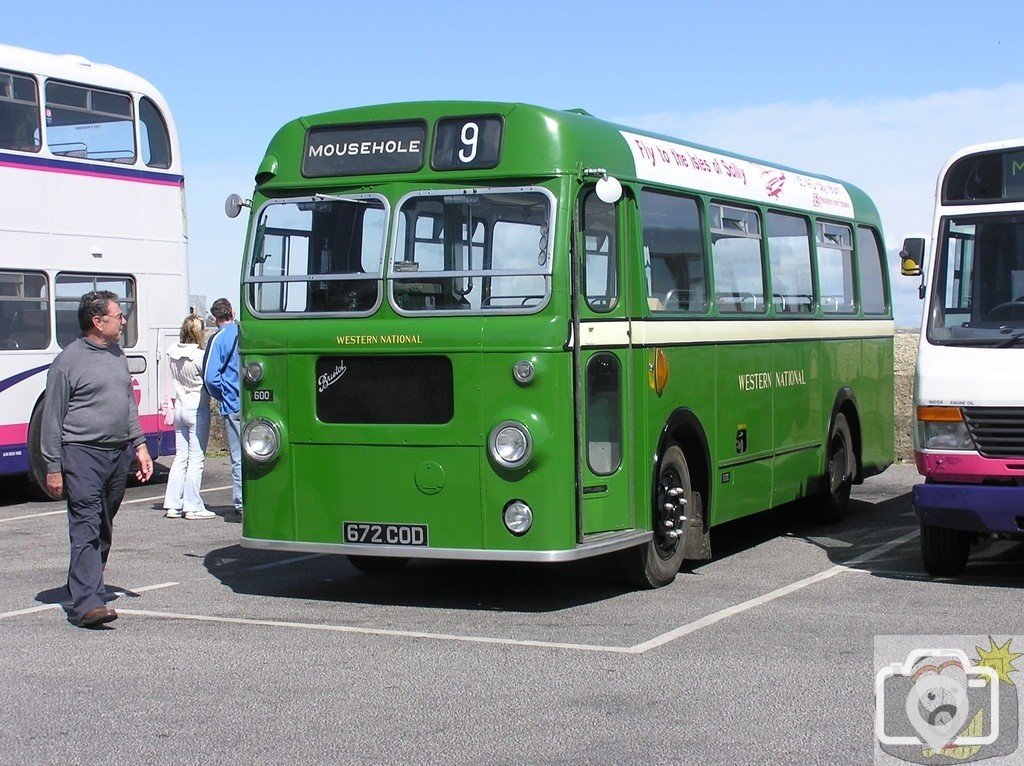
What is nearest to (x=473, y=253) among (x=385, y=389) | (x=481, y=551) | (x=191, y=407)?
(x=385, y=389)

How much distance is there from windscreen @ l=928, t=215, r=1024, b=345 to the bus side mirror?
0.94 ft

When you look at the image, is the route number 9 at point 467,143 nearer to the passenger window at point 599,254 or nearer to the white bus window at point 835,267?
the passenger window at point 599,254

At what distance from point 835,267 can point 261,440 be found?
21.1 ft

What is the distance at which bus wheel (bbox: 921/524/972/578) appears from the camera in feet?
34.4

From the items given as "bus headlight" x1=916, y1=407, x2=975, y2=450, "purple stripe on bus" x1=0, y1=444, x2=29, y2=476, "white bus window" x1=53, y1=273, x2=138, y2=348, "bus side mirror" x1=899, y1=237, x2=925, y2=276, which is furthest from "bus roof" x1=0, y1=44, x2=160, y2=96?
"bus headlight" x1=916, y1=407, x2=975, y2=450

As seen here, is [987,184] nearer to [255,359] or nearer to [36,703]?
[255,359]

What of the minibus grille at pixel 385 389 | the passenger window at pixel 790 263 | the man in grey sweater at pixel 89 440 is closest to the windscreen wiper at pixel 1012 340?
the passenger window at pixel 790 263

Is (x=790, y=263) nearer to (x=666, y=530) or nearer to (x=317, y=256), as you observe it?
(x=666, y=530)

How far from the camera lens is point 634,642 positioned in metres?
8.47

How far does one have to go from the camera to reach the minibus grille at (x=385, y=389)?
938 centimetres

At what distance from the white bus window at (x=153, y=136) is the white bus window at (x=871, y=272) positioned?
8.15 metres

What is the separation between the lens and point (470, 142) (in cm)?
944

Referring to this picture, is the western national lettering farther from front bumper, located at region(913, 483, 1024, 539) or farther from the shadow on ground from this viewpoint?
front bumper, located at region(913, 483, 1024, 539)

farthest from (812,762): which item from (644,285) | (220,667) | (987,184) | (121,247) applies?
(121,247)
